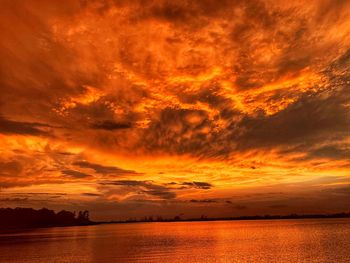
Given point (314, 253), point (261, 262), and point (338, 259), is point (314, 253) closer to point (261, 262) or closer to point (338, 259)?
point (338, 259)

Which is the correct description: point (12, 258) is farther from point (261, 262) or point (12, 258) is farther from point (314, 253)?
point (314, 253)

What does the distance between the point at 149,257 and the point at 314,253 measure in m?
39.7

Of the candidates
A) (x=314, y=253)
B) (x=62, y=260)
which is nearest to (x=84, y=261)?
(x=62, y=260)

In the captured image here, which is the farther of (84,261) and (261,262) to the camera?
(84,261)

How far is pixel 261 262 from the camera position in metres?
67.7

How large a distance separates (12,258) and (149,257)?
3368 centimetres

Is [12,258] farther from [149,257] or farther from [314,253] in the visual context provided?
[314,253]

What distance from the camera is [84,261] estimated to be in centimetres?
7438

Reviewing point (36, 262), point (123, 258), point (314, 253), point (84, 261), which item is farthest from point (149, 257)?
point (314, 253)

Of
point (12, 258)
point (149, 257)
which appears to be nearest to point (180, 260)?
point (149, 257)

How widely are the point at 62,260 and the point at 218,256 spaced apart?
3642 cm

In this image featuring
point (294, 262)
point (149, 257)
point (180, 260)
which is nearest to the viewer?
point (294, 262)

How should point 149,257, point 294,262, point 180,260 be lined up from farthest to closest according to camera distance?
point 149,257 < point 180,260 < point 294,262

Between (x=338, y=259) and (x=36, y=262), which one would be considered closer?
(x=338, y=259)
